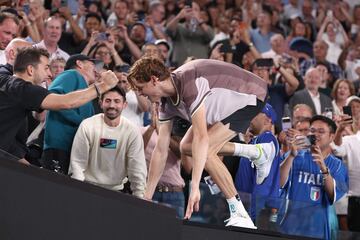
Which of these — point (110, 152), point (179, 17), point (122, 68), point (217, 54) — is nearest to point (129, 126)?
point (110, 152)

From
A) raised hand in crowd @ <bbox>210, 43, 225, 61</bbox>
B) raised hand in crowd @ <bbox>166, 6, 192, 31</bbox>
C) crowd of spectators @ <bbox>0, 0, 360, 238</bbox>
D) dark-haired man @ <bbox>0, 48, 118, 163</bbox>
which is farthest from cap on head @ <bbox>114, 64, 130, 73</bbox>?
raised hand in crowd @ <bbox>166, 6, 192, 31</bbox>

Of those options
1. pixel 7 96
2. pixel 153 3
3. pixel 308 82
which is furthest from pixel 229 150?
pixel 153 3

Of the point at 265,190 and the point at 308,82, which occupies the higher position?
the point at 308,82

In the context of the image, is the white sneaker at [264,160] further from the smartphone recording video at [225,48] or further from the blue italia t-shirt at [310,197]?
the smartphone recording video at [225,48]

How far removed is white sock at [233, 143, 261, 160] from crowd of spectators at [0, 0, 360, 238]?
1.24 feet

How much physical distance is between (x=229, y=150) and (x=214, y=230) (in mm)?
928

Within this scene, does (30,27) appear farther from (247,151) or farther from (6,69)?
(247,151)

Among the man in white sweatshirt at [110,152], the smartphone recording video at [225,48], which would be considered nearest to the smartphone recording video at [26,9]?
the smartphone recording video at [225,48]

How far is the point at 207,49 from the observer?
12.6 m

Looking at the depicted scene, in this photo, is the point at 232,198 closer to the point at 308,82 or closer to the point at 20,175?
the point at 20,175

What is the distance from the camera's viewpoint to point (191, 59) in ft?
31.3

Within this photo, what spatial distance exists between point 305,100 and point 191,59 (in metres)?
2.22

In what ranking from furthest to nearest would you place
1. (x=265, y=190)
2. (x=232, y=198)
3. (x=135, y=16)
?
1. (x=135, y=16)
2. (x=265, y=190)
3. (x=232, y=198)

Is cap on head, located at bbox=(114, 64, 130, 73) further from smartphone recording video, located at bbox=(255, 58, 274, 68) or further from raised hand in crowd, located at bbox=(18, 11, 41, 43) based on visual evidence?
smartphone recording video, located at bbox=(255, 58, 274, 68)
